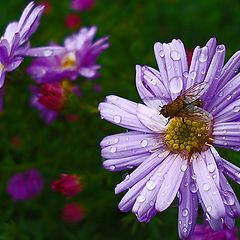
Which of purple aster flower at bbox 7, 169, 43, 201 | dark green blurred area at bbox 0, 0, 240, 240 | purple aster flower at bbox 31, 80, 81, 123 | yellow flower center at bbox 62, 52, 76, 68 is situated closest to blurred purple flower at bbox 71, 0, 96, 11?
dark green blurred area at bbox 0, 0, 240, 240

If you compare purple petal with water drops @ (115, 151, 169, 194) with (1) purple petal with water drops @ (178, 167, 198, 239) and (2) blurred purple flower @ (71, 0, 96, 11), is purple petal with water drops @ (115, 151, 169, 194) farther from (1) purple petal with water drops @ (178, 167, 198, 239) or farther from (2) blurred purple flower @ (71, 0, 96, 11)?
(2) blurred purple flower @ (71, 0, 96, 11)

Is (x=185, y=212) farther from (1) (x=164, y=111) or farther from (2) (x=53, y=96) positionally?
(2) (x=53, y=96)

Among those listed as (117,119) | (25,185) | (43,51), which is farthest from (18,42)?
(25,185)

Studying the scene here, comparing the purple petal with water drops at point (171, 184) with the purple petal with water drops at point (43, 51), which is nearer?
the purple petal with water drops at point (171, 184)

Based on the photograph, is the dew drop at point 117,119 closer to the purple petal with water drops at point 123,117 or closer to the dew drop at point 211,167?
the purple petal with water drops at point 123,117

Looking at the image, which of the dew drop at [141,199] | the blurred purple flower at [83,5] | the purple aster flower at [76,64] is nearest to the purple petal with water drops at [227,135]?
the dew drop at [141,199]

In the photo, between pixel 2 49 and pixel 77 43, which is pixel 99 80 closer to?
pixel 77 43
